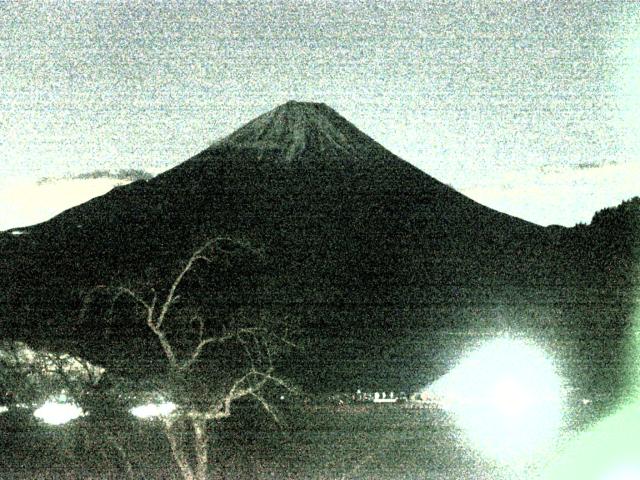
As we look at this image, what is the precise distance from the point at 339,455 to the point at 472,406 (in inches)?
297

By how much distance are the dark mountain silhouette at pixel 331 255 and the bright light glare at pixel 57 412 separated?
1726 centimetres

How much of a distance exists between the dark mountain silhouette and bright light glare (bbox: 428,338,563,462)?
9.83 ft

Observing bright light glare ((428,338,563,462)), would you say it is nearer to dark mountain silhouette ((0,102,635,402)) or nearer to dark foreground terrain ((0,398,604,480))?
dark foreground terrain ((0,398,604,480))

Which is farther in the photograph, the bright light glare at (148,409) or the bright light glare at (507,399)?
the bright light glare at (507,399)

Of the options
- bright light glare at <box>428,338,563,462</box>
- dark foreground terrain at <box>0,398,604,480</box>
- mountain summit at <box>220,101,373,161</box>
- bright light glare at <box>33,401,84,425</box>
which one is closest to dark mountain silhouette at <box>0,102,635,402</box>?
mountain summit at <box>220,101,373,161</box>

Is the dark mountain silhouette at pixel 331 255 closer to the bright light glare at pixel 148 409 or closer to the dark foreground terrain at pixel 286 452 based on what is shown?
the dark foreground terrain at pixel 286 452

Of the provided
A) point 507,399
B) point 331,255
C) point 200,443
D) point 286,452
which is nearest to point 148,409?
point 286,452

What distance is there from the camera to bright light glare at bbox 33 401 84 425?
15.7 meters

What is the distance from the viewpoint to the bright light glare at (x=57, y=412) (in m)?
15.7

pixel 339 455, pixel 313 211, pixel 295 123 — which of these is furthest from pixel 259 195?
pixel 339 455

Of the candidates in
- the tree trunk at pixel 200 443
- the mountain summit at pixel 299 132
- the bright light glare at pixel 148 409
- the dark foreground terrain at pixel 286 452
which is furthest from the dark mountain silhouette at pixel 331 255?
the tree trunk at pixel 200 443

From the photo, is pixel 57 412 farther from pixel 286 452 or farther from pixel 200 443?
pixel 200 443

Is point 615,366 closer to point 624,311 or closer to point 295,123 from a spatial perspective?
point 624,311

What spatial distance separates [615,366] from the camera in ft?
87.5
